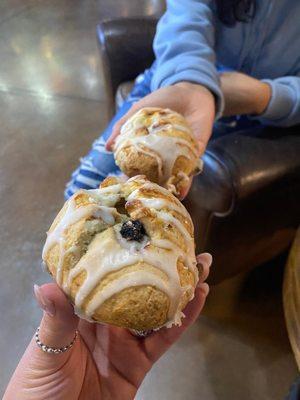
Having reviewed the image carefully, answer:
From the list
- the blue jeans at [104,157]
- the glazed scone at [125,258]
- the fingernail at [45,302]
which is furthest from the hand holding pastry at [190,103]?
the fingernail at [45,302]

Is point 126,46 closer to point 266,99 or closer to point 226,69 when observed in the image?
point 226,69

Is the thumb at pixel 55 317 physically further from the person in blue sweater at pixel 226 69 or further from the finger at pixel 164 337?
the person in blue sweater at pixel 226 69

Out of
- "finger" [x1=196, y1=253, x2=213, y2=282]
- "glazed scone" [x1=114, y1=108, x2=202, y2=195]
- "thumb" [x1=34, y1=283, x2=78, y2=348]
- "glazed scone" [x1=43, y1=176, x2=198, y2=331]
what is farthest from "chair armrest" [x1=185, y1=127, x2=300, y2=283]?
"thumb" [x1=34, y1=283, x2=78, y2=348]

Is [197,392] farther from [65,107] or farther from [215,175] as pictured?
[65,107]

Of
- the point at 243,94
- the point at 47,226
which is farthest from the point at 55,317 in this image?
the point at 47,226

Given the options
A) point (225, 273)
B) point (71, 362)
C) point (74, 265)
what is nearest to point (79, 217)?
point (74, 265)

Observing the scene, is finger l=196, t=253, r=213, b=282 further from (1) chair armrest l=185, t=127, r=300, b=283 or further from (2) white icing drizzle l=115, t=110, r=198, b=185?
(1) chair armrest l=185, t=127, r=300, b=283
